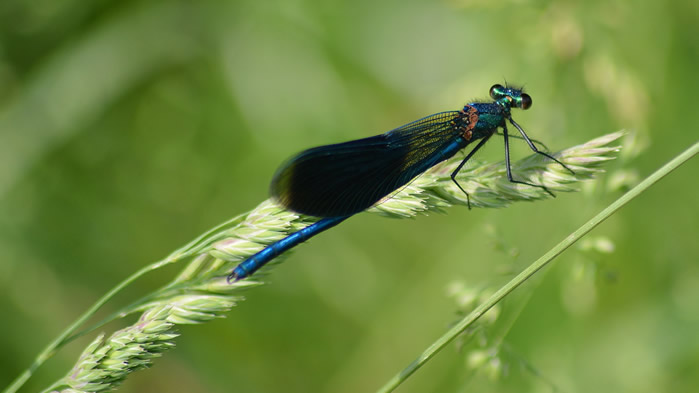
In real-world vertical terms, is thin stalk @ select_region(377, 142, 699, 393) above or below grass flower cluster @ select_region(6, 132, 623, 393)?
below

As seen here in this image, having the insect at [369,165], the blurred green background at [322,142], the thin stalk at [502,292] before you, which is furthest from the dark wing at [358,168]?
the blurred green background at [322,142]

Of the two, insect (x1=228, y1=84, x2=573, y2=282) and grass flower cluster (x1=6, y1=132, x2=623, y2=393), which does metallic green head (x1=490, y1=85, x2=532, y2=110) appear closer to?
insect (x1=228, y1=84, x2=573, y2=282)

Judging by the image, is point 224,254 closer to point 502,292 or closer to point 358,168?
point 358,168

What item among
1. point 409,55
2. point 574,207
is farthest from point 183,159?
point 574,207

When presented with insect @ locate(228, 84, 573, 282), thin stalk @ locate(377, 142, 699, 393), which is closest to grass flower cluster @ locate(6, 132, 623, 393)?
insect @ locate(228, 84, 573, 282)

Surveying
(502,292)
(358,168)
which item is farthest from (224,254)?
(502,292)

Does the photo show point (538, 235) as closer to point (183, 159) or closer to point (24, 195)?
point (183, 159)

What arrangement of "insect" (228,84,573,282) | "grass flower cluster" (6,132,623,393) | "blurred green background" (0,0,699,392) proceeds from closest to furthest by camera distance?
"grass flower cluster" (6,132,623,393), "insect" (228,84,573,282), "blurred green background" (0,0,699,392)
